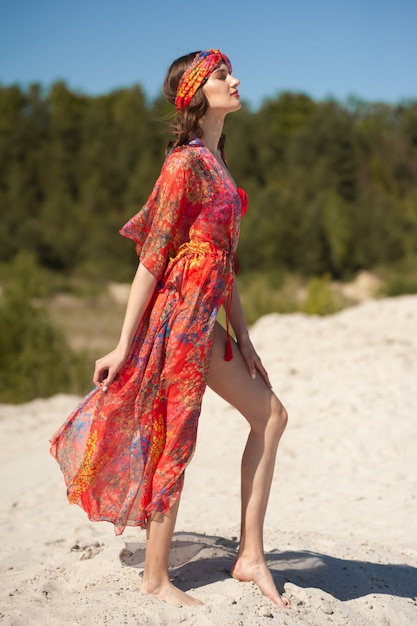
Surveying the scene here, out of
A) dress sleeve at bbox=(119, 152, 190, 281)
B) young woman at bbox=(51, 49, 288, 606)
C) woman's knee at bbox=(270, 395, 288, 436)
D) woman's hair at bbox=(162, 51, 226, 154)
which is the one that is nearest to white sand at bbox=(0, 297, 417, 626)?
young woman at bbox=(51, 49, 288, 606)

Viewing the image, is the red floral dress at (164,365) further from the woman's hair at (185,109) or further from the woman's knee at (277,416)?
the woman's knee at (277,416)

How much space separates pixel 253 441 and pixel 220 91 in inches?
43.8

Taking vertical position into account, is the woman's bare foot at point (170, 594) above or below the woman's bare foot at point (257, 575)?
below

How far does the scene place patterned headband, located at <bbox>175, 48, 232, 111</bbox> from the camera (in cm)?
250

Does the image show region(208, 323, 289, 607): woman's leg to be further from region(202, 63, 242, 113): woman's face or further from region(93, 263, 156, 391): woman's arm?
region(202, 63, 242, 113): woman's face

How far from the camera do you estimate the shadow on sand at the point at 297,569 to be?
9.19ft

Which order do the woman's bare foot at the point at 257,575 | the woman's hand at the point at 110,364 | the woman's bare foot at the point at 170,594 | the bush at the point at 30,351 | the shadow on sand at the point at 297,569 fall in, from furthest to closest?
the bush at the point at 30,351 → the shadow on sand at the point at 297,569 → the woman's bare foot at the point at 257,575 → the woman's bare foot at the point at 170,594 → the woman's hand at the point at 110,364

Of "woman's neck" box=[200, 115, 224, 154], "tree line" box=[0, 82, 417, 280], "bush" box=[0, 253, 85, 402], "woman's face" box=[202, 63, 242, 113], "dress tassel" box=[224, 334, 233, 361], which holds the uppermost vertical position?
"tree line" box=[0, 82, 417, 280]

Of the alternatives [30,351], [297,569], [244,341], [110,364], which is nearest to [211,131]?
[244,341]

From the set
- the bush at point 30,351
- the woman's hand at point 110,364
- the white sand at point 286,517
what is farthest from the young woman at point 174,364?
the bush at point 30,351

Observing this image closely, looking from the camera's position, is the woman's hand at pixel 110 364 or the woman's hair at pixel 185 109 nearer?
the woman's hand at pixel 110 364

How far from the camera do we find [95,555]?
3178mm

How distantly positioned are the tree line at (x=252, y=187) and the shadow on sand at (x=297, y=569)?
19733mm

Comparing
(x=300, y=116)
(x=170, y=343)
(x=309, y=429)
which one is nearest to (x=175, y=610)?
(x=170, y=343)
